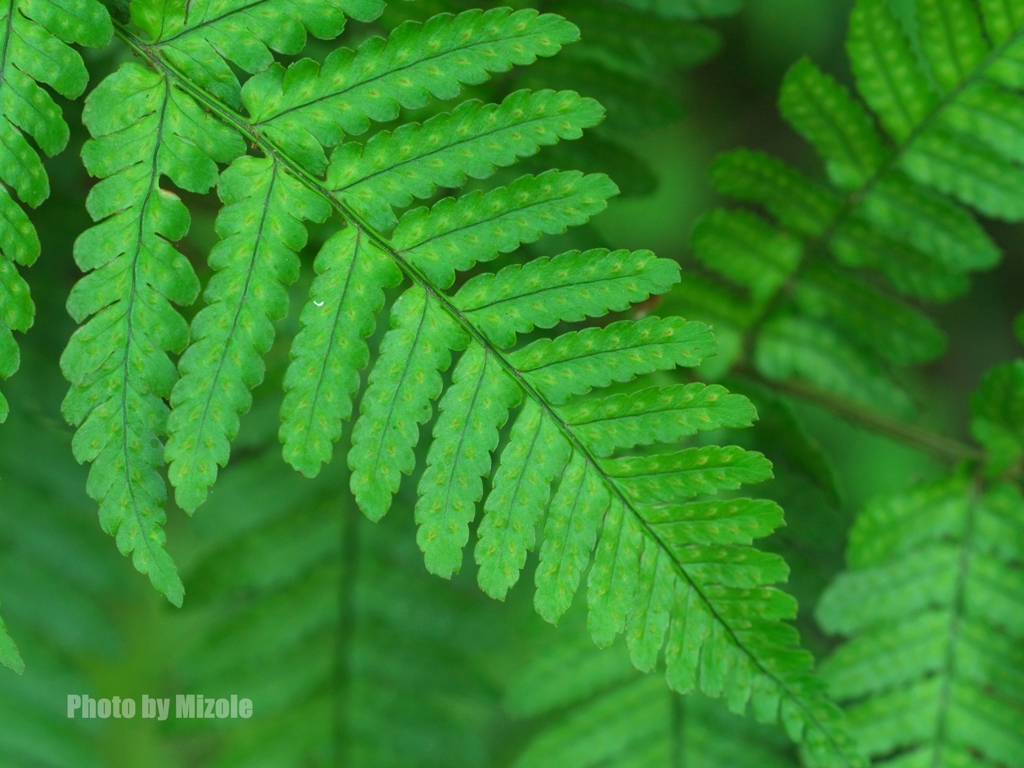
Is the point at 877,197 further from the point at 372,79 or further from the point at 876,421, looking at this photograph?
the point at 372,79

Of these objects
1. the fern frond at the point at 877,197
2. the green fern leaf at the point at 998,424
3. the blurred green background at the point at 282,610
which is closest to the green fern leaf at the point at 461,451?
the blurred green background at the point at 282,610

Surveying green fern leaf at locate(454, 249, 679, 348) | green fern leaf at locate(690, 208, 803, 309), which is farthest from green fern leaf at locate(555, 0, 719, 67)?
green fern leaf at locate(454, 249, 679, 348)

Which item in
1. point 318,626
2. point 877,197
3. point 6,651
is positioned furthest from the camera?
point 318,626

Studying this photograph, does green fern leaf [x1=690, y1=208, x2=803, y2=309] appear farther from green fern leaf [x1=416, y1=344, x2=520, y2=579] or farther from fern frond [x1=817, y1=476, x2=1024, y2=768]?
green fern leaf [x1=416, y1=344, x2=520, y2=579]

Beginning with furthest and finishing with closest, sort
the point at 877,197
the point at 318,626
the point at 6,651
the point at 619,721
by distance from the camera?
1. the point at 318,626
2. the point at 619,721
3. the point at 877,197
4. the point at 6,651

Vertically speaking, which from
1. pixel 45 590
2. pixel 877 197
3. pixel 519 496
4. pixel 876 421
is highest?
pixel 877 197

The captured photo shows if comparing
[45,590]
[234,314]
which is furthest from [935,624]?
[45,590]
